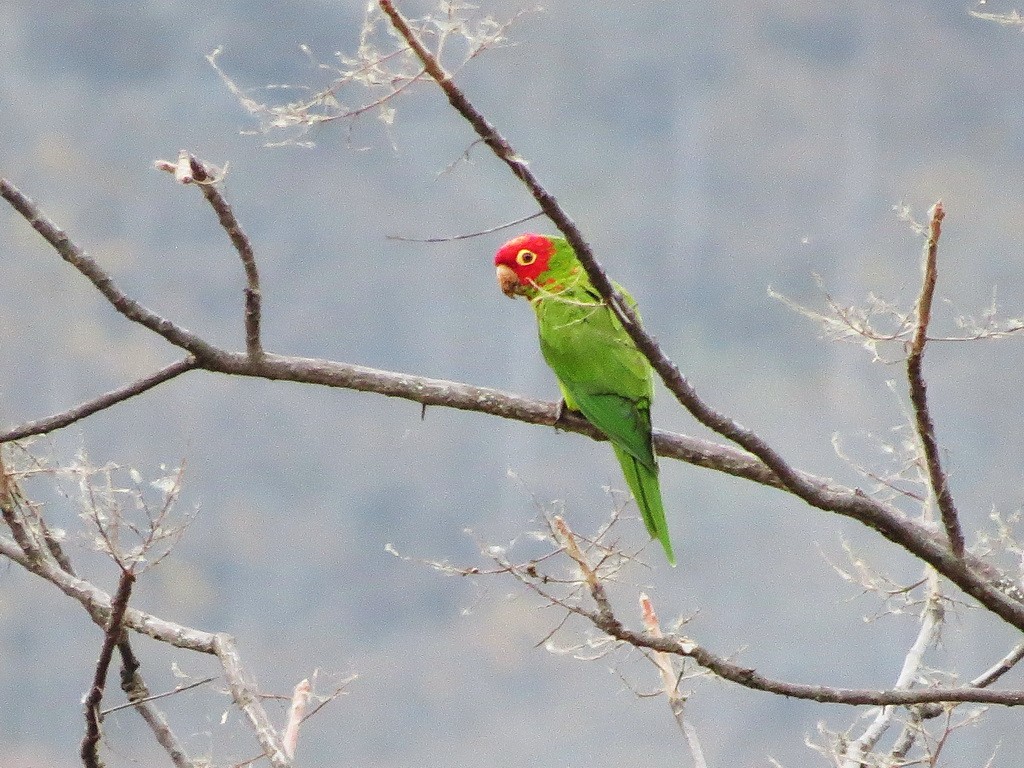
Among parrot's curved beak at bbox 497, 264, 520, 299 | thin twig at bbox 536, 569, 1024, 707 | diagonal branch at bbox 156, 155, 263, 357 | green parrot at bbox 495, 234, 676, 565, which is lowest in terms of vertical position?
thin twig at bbox 536, 569, 1024, 707

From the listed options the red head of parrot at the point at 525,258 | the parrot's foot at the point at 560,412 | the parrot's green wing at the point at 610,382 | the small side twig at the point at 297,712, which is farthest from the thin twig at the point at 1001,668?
the red head of parrot at the point at 525,258

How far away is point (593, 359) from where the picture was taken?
2.32m

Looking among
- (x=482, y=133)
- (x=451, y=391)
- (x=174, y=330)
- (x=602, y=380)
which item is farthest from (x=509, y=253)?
(x=482, y=133)

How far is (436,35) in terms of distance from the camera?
136 centimetres

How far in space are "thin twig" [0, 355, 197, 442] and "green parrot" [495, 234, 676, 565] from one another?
71 cm

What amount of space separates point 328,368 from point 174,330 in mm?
224

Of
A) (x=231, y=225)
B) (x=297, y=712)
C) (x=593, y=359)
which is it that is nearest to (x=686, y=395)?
(x=231, y=225)

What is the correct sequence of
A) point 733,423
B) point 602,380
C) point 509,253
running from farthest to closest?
point 509,253 → point 602,380 → point 733,423

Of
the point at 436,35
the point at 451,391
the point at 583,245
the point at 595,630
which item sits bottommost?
the point at 595,630

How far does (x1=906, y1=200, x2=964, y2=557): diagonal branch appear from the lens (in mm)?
1314

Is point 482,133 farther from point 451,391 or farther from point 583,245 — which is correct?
point 451,391

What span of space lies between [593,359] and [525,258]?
0.34 meters

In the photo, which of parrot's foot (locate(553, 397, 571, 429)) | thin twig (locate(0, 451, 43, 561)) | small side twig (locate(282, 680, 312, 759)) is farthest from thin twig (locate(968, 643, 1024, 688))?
thin twig (locate(0, 451, 43, 561))

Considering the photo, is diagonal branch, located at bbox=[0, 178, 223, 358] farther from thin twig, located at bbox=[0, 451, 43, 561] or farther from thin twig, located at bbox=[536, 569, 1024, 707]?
thin twig, located at bbox=[536, 569, 1024, 707]
